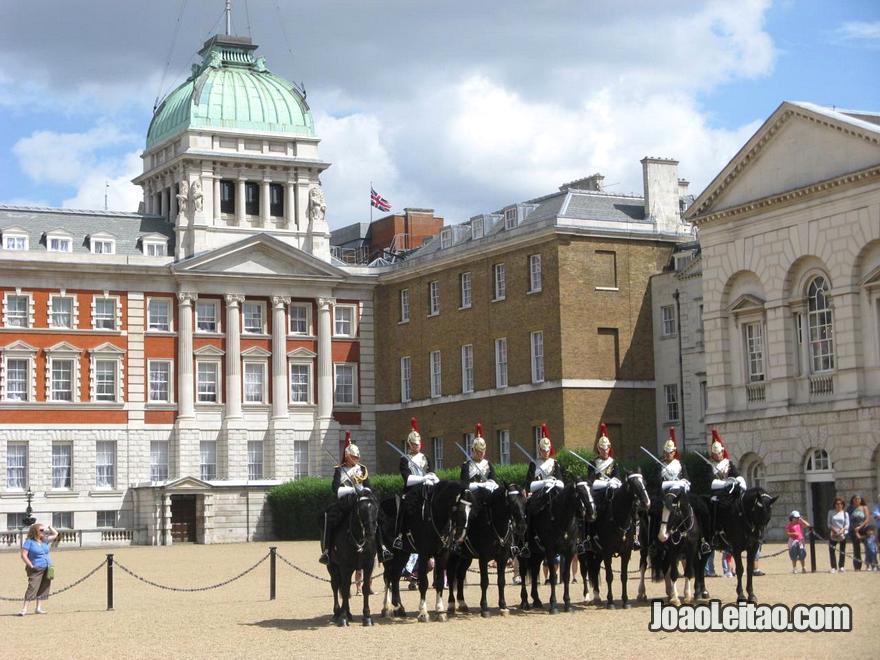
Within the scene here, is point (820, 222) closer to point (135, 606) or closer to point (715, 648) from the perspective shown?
point (135, 606)

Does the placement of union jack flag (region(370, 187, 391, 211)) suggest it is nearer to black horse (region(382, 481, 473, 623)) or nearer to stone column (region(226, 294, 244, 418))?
stone column (region(226, 294, 244, 418))

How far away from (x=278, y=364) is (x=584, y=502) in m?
46.7

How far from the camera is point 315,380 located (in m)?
72.8

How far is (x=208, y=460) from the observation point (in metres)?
70.2

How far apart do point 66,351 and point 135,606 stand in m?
37.7

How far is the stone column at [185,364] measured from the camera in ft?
228

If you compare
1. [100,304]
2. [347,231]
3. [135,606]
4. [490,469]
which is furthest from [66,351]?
[490,469]

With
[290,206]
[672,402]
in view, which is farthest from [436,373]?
[672,402]

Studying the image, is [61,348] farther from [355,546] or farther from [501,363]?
[355,546]

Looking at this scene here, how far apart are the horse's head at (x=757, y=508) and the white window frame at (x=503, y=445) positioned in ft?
125

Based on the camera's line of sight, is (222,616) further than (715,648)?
Yes

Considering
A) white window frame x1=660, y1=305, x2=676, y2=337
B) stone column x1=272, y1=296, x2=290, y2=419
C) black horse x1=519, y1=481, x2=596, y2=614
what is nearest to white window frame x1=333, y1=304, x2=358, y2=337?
stone column x1=272, y1=296, x2=290, y2=419

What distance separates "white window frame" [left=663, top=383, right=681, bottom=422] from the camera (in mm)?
61031

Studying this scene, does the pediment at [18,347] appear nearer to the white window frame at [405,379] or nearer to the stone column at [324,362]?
the stone column at [324,362]
